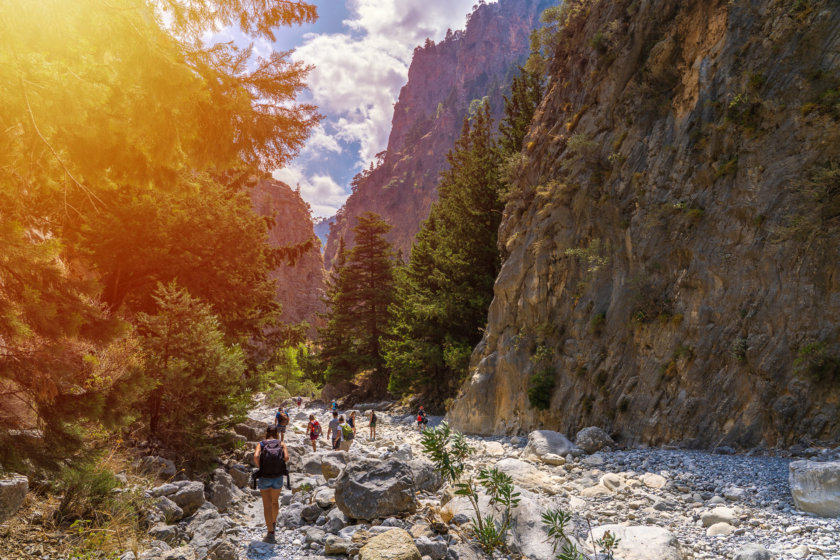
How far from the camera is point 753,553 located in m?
4.69

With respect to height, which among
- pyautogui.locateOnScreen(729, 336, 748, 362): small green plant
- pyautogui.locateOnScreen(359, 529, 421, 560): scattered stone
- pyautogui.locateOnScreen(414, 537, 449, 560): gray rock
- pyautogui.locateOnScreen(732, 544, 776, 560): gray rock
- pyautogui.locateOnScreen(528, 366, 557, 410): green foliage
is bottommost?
pyautogui.locateOnScreen(414, 537, 449, 560): gray rock

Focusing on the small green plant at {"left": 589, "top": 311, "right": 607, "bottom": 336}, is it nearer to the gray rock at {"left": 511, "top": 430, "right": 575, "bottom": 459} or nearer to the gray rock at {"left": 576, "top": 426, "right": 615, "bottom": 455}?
the gray rock at {"left": 576, "top": 426, "right": 615, "bottom": 455}

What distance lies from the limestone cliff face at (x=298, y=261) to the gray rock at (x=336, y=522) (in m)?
71.6

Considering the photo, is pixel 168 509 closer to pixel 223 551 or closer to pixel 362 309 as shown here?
pixel 223 551

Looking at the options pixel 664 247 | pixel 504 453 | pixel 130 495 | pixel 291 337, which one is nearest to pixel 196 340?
pixel 130 495

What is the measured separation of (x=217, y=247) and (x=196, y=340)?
6.16 metres

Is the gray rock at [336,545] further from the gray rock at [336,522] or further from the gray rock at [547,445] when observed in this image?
the gray rock at [547,445]

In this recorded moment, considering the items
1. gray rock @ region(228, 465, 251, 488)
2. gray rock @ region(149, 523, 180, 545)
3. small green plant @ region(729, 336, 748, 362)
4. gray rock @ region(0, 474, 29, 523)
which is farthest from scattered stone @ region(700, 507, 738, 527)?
gray rock @ region(228, 465, 251, 488)

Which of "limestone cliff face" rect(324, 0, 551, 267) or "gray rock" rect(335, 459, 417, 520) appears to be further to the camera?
"limestone cliff face" rect(324, 0, 551, 267)

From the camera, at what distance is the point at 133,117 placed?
4.62 metres

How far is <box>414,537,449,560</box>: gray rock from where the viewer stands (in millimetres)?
5289

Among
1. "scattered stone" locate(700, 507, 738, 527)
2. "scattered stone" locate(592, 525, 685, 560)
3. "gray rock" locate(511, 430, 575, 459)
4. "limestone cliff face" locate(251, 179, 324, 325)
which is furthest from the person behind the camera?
"limestone cliff face" locate(251, 179, 324, 325)

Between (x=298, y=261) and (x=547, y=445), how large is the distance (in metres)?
74.8

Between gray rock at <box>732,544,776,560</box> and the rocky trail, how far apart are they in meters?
0.01
